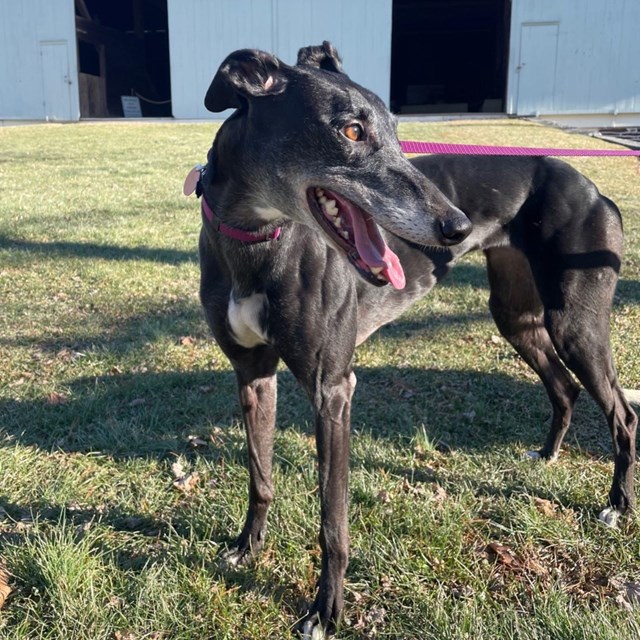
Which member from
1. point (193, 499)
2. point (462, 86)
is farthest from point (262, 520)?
point (462, 86)

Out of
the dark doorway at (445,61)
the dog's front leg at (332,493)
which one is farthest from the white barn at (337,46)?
the dog's front leg at (332,493)

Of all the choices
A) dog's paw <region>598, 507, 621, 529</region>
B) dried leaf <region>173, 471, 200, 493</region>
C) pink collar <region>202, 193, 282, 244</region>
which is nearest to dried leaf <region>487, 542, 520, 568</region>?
dog's paw <region>598, 507, 621, 529</region>

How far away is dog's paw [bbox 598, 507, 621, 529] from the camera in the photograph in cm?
259

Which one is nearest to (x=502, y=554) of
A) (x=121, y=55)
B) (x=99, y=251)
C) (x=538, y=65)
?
(x=99, y=251)

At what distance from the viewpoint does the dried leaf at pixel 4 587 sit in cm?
217

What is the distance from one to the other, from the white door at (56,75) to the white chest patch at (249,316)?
21.8 meters

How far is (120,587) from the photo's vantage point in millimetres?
2244

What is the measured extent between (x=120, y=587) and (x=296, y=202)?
145 centimetres

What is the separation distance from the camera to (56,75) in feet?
69.5

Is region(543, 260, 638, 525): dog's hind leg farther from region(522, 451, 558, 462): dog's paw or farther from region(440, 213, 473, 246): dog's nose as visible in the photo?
region(440, 213, 473, 246): dog's nose

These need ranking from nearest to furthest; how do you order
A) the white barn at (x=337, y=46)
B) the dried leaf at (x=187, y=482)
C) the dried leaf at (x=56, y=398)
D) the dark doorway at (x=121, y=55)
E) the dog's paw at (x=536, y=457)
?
the dried leaf at (x=187, y=482) < the dog's paw at (x=536, y=457) < the dried leaf at (x=56, y=398) < the white barn at (x=337, y=46) < the dark doorway at (x=121, y=55)

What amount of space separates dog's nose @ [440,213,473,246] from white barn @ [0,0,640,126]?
1924 centimetres

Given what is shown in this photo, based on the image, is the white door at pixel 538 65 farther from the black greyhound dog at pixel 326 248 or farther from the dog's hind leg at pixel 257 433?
the dog's hind leg at pixel 257 433

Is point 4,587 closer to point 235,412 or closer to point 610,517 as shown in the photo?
point 235,412
